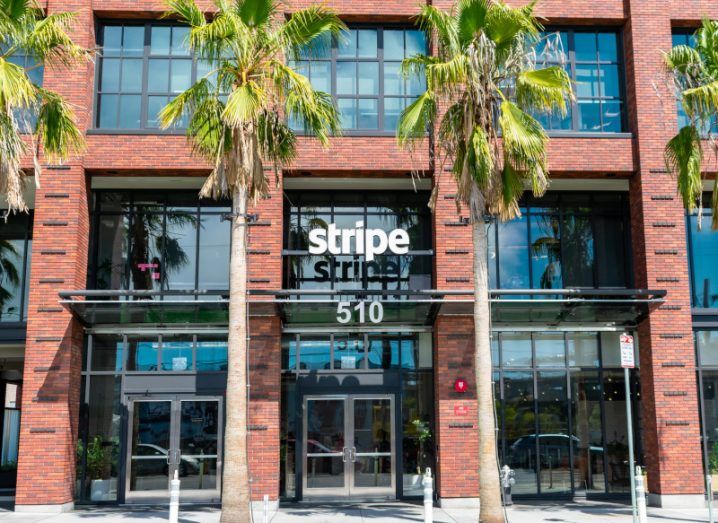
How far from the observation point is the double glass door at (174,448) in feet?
61.0

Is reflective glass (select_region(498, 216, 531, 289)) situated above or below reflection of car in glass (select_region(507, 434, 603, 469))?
above

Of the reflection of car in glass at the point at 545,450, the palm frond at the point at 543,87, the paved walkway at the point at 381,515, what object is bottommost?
the paved walkway at the point at 381,515

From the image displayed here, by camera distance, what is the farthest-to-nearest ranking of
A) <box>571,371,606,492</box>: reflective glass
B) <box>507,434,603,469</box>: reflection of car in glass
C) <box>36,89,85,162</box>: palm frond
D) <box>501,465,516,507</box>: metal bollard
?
<box>571,371,606,492</box>: reflective glass < <box>507,434,603,469</box>: reflection of car in glass < <box>501,465,516,507</box>: metal bollard < <box>36,89,85,162</box>: palm frond

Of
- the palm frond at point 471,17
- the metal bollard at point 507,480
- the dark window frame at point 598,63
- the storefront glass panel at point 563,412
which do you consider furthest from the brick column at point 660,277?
the palm frond at point 471,17

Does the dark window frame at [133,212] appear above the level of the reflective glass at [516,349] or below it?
above

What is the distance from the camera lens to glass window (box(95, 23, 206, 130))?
19391 mm

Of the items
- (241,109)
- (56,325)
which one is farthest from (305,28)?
(56,325)

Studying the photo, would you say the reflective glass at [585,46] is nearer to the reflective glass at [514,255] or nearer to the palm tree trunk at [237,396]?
the reflective glass at [514,255]

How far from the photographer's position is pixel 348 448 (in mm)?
18969

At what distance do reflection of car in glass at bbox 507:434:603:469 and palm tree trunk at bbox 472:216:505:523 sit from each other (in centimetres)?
521

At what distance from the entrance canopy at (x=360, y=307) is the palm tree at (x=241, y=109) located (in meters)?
3.06

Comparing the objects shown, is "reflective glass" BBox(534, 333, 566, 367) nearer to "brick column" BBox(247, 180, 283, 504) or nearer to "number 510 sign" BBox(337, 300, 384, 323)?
"number 510 sign" BBox(337, 300, 384, 323)

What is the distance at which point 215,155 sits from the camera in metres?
15.1

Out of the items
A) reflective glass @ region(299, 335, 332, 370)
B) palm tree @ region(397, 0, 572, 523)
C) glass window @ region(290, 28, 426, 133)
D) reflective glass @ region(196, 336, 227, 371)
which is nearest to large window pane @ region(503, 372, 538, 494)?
reflective glass @ region(299, 335, 332, 370)
